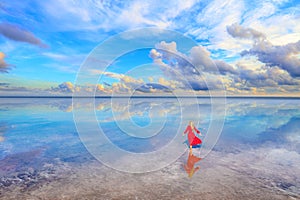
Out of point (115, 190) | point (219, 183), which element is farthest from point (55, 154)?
point (219, 183)

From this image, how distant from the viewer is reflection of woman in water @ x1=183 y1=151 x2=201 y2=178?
8.12 metres

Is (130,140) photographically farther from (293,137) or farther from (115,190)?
(293,137)

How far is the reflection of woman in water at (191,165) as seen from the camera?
8.12 m

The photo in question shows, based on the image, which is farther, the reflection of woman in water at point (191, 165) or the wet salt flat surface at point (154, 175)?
the reflection of woman in water at point (191, 165)

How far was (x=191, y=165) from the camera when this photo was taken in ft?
29.1

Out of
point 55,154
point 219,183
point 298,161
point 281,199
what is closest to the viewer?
point 281,199

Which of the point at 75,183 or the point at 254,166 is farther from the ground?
the point at 254,166

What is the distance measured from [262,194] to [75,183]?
20.8ft

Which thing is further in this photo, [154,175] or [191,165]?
[191,165]

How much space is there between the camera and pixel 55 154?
10617mm

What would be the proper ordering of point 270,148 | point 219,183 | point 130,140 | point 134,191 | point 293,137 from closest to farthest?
point 134,191 < point 219,183 < point 270,148 < point 130,140 < point 293,137

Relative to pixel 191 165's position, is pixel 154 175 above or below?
below

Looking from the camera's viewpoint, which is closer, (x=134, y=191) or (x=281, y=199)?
(x=281, y=199)

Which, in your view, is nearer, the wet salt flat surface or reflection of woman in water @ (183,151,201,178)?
the wet salt flat surface
